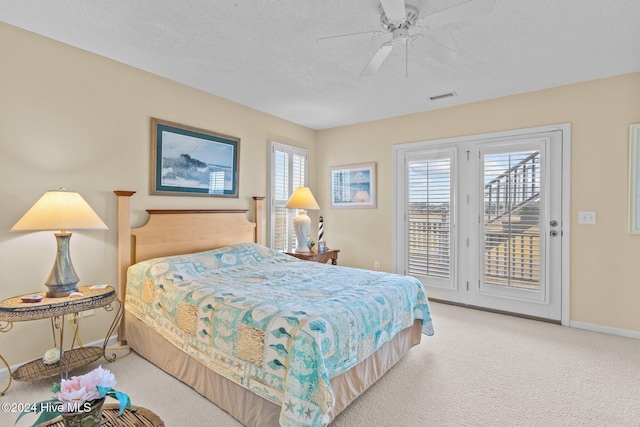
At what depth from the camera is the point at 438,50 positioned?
2117 mm

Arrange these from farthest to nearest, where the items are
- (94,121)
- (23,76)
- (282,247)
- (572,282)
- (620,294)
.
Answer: (282,247) → (572,282) → (620,294) → (94,121) → (23,76)

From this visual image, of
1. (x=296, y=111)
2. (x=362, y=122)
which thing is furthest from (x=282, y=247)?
(x=362, y=122)

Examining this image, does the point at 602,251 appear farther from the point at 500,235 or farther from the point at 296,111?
the point at 296,111

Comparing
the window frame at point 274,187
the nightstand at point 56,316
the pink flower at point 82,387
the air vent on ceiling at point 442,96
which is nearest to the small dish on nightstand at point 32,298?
the nightstand at point 56,316

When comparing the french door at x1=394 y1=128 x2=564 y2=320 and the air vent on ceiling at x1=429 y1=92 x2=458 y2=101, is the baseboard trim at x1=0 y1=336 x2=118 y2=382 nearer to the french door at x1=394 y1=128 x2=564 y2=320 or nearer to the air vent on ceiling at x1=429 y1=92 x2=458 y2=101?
the french door at x1=394 y1=128 x2=564 y2=320

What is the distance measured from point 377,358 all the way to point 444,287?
225 cm

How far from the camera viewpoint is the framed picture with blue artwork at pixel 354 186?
4.72 m

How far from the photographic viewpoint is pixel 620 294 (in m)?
3.11

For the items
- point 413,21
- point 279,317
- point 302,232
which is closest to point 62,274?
point 279,317

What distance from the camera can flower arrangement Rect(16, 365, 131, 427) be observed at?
96 cm

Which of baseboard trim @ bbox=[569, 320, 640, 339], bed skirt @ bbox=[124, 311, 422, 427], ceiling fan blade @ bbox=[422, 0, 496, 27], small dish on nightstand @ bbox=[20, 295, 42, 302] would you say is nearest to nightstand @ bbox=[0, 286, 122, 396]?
small dish on nightstand @ bbox=[20, 295, 42, 302]

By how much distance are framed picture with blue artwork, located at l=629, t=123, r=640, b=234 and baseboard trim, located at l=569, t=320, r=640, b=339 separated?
97 centimetres

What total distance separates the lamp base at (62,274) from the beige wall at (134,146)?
284 mm

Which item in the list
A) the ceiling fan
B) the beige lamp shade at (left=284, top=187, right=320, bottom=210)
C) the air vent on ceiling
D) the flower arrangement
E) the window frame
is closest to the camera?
the flower arrangement
